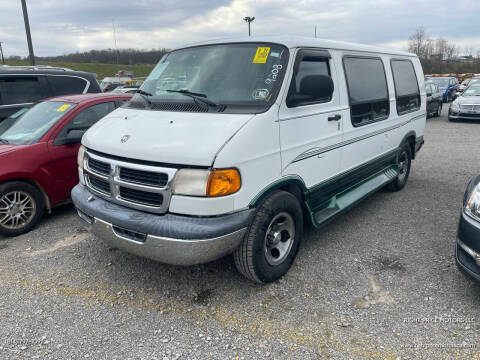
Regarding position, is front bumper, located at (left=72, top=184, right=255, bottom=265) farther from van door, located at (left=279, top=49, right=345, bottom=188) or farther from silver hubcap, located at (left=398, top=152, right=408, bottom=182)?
silver hubcap, located at (left=398, top=152, right=408, bottom=182)

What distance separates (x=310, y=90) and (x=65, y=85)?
17.6ft

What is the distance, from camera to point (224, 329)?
2.92 meters

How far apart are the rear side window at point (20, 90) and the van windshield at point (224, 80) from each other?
12.7 feet

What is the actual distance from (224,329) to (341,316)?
96 cm

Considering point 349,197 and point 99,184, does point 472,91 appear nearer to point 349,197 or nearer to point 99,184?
point 349,197

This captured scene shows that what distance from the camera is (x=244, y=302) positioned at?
3252 millimetres

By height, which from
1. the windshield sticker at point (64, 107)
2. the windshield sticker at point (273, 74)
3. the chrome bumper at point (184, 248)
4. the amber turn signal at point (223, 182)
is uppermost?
the windshield sticker at point (273, 74)

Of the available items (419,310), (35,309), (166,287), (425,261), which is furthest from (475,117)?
(35,309)

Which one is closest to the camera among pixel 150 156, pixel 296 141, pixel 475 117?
pixel 150 156

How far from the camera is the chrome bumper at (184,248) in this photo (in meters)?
2.76

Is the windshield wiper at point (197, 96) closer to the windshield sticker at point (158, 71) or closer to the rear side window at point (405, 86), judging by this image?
the windshield sticker at point (158, 71)

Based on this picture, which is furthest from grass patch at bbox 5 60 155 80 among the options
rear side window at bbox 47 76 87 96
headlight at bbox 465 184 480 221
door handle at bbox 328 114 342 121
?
headlight at bbox 465 184 480 221

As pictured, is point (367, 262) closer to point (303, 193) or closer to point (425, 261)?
point (425, 261)

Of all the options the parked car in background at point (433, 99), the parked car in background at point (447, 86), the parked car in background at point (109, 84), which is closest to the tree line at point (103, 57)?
the parked car in background at point (109, 84)
